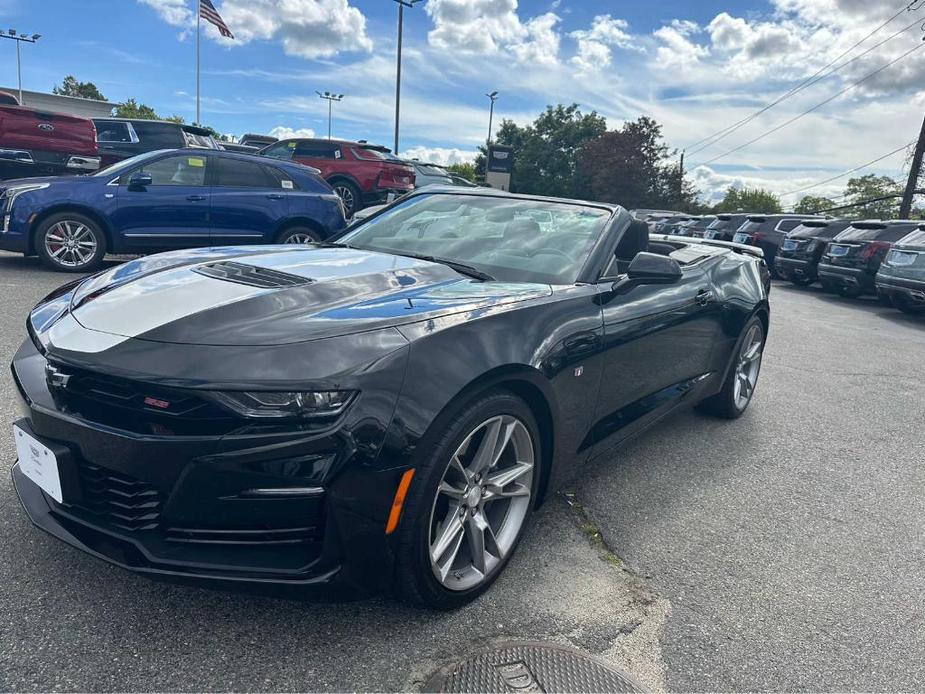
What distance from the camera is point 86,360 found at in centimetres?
198

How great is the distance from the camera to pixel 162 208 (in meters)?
7.88

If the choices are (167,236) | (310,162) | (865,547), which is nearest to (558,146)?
(310,162)

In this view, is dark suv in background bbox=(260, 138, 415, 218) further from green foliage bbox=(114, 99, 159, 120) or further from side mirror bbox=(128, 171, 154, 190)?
green foliage bbox=(114, 99, 159, 120)

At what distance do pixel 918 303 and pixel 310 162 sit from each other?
11382 millimetres

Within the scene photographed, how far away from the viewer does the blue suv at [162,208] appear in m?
7.51

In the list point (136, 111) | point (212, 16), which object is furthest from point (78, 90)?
point (212, 16)

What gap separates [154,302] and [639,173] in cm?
5130

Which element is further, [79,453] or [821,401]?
[821,401]

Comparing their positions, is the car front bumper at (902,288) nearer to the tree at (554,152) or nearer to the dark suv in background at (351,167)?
the dark suv in background at (351,167)

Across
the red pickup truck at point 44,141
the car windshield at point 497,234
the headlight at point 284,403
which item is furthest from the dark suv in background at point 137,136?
the headlight at point 284,403

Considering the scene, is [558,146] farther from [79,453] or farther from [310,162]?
[79,453]

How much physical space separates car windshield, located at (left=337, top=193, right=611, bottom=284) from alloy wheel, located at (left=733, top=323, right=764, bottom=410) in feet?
5.94

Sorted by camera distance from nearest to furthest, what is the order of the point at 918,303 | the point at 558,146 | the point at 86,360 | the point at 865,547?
the point at 86,360
the point at 865,547
the point at 918,303
the point at 558,146

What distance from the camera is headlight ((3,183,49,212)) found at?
7.37m
